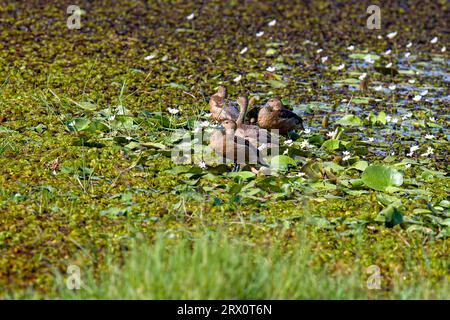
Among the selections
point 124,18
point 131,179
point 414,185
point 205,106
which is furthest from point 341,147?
point 124,18

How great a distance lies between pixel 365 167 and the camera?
216 inches

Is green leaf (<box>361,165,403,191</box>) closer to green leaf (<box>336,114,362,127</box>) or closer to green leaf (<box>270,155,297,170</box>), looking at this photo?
green leaf (<box>270,155,297,170</box>)

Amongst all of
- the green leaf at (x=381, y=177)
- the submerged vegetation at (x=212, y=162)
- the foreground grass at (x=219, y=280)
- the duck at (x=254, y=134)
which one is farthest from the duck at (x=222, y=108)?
the foreground grass at (x=219, y=280)

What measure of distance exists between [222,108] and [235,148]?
88 cm

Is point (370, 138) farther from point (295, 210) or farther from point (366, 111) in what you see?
point (295, 210)

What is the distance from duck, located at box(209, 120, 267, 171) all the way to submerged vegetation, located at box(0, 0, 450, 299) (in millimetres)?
107

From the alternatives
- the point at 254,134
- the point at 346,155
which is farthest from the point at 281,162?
the point at 346,155

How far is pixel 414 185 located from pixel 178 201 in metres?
1.62

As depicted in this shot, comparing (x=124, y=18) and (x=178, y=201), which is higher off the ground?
(x=124, y=18)

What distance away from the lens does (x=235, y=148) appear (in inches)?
209

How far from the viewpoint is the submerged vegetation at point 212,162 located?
4.19 meters

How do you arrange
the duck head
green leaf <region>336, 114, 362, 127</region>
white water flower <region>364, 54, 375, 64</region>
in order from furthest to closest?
white water flower <region>364, 54, 375, 64</region>, green leaf <region>336, 114, 362, 127</region>, the duck head

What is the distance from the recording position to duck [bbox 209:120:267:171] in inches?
209

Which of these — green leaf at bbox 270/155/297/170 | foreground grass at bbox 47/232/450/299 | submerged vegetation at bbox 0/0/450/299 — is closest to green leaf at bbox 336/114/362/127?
submerged vegetation at bbox 0/0/450/299
